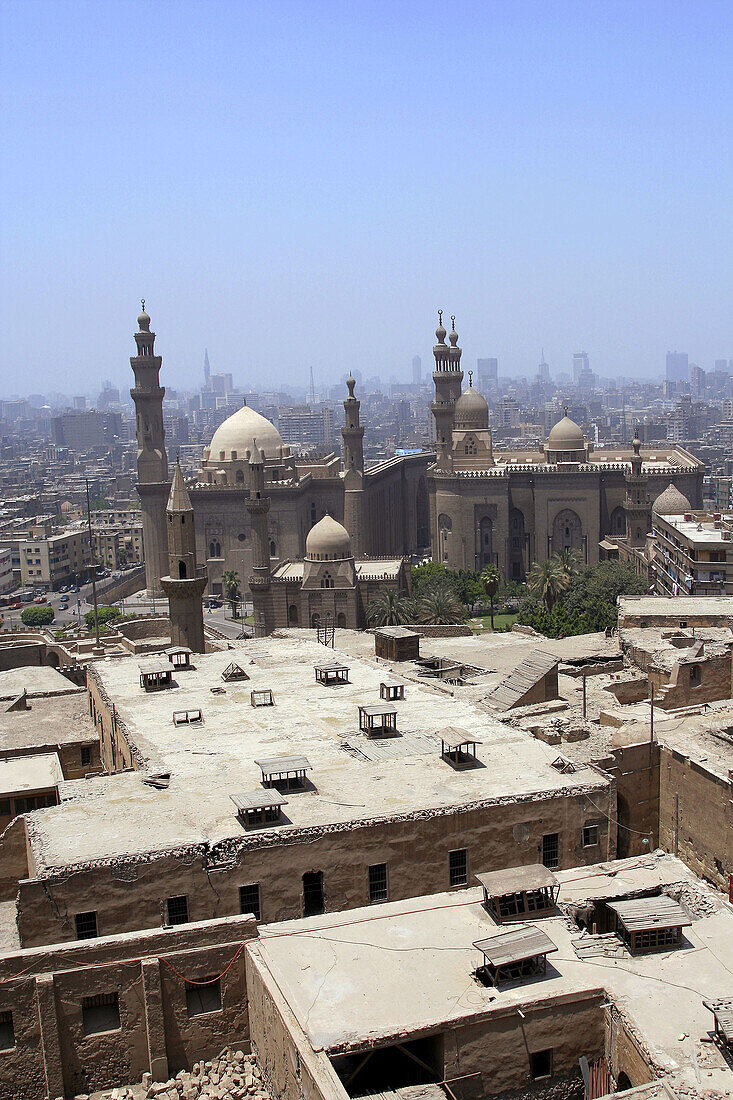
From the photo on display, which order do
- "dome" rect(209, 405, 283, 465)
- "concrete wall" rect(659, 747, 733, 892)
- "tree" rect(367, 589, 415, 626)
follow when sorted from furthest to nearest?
"dome" rect(209, 405, 283, 465) < "tree" rect(367, 589, 415, 626) < "concrete wall" rect(659, 747, 733, 892)

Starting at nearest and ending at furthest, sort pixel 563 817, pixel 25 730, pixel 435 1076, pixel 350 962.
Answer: pixel 435 1076 → pixel 350 962 → pixel 563 817 → pixel 25 730

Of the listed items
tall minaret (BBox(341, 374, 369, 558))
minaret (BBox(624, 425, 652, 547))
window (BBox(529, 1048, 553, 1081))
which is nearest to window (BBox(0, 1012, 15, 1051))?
window (BBox(529, 1048, 553, 1081))

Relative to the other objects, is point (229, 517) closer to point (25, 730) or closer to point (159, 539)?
point (159, 539)

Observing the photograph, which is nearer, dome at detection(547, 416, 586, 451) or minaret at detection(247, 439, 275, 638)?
minaret at detection(247, 439, 275, 638)

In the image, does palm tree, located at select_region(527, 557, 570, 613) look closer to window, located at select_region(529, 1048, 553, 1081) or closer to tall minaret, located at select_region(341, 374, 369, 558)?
tall minaret, located at select_region(341, 374, 369, 558)

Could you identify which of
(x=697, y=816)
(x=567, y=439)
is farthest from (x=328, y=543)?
(x=697, y=816)

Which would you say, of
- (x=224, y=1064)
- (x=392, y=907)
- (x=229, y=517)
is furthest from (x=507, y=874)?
(x=229, y=517)

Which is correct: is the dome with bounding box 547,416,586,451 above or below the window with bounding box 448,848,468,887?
above
